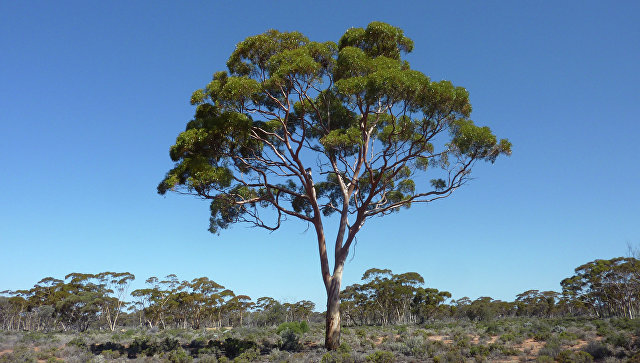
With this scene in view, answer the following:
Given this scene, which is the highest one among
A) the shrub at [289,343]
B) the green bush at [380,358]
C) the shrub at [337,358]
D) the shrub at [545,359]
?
the shrub at [289,343]

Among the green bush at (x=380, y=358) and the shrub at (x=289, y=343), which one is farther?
the shrub at (x=289, y=343)

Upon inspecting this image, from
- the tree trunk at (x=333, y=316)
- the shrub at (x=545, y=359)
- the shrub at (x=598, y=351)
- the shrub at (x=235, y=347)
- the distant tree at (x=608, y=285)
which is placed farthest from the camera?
A: the distant tree at (x=608, y=285)

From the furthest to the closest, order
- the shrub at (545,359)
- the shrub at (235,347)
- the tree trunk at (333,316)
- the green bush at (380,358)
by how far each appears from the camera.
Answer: the shrub at (235,347)
the tree trunk at (333,316)
the green bush at (380,358)
the shrub at (545,359)

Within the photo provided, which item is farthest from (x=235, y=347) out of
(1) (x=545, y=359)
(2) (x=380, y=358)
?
(1) (x=545, y=359)

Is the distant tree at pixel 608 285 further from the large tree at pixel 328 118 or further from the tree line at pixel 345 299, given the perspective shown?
the large tree at pixel 328 118

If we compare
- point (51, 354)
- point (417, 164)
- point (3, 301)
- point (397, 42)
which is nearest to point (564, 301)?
point (417, 164)

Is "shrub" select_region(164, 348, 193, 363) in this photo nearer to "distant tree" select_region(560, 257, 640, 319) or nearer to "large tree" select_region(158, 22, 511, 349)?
"large tree" select_region(158, 22, 511, 349)

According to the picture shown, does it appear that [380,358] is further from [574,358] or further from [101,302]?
[101,302]

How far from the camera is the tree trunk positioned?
15188mm

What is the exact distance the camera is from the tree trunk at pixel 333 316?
1519 cm

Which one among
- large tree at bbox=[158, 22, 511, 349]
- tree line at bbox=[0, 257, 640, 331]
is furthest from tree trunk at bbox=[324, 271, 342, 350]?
tree line at bbox=[0, 257, 640, 331]

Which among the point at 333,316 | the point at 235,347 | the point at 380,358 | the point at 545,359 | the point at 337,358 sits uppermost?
the point at 333,316

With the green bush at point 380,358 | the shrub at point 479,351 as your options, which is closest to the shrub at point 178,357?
the green bush at point 380,358

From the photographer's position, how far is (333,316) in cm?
1530
